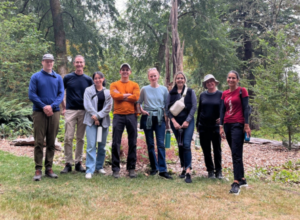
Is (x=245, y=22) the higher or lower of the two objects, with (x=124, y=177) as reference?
higher

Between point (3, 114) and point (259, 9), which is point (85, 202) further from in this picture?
point (259, 9)

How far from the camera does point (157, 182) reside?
4.62m

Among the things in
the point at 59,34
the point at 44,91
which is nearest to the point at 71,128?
the point at 44,91

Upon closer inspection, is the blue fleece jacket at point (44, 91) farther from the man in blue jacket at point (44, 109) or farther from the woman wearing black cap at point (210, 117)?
the woman wearing black cap at point (210, 117)

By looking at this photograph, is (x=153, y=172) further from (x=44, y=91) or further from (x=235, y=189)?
(x=44, y=91)

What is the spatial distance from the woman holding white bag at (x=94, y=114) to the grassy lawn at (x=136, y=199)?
38 cm

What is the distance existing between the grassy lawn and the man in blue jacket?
41 centimetres

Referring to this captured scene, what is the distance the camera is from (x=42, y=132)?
448cm

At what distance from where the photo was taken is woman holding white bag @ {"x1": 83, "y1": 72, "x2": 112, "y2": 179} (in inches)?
190

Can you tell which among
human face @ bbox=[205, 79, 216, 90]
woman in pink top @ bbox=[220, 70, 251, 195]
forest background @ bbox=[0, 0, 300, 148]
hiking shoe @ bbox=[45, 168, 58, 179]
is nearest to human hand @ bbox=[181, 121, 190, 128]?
woman in pink top @ bbox=[220, 70, 251, 195]

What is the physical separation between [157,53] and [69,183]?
1397 cm

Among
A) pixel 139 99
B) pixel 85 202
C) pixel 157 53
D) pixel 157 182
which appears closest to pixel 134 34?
pixel 157 53

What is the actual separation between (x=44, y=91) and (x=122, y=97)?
1.41 meters

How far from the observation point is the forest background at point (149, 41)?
10148 mm
